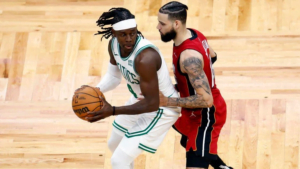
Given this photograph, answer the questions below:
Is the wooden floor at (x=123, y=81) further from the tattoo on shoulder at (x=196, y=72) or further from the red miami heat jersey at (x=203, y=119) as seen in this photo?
the tattoo on shoulder at (x=196, y=72)

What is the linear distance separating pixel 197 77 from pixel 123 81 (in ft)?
6.84

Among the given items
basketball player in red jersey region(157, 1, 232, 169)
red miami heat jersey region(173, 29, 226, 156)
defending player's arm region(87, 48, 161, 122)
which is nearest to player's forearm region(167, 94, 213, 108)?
basketball player in red jersey region(157, 1, 232, 169)

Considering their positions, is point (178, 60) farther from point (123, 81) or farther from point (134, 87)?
point (123, 81)

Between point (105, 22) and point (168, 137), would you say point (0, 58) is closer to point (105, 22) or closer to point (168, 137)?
point (168, 137)

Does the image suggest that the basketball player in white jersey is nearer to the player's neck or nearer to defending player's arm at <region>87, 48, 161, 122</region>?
defending player's arm at <region>87, 48, 161, 122</region>

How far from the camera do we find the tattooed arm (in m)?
4.18

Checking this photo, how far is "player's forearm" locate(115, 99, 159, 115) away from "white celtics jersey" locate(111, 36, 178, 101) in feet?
0.82

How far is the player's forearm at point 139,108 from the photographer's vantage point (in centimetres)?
416

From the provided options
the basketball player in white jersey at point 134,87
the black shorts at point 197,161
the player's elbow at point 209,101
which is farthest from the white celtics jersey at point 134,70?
the black shorts at point 197,161

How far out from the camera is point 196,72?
13.7 ft

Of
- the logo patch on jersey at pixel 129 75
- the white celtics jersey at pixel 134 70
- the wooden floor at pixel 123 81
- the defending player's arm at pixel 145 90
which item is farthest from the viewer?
the wooden floor at pixel 123 81

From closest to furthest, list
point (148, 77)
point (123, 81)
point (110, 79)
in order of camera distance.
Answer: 1. point (148, 77)
2. point (110, 79)
3. point (123, 81)

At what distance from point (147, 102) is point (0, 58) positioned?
2997mm

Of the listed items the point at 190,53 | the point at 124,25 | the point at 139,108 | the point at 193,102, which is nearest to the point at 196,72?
the point at 190,53
